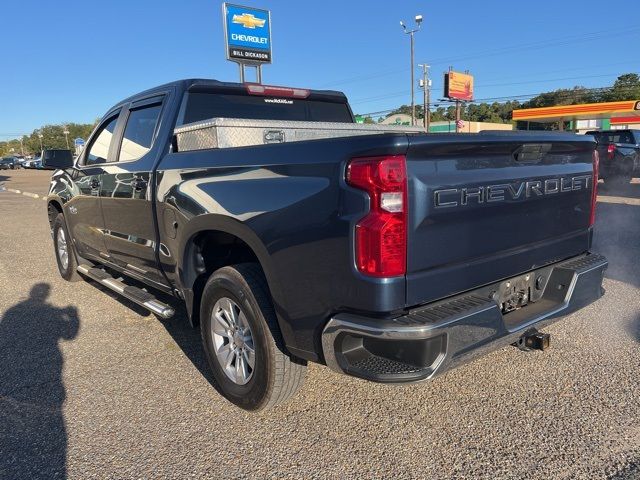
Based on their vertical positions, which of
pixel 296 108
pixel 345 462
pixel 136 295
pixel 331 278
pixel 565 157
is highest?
pixel 296 108

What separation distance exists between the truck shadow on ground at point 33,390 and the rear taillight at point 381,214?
1905 millimetres

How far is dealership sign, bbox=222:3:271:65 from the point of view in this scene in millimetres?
18047

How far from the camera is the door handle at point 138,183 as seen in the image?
12.4 feet

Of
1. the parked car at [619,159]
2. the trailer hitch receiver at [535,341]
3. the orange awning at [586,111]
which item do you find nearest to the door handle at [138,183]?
the trailer hitch receiver at [535,341]

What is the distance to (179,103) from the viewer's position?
12.8 ft

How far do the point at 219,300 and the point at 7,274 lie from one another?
5.22 m

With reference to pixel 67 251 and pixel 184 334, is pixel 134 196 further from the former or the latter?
pixel 67 251

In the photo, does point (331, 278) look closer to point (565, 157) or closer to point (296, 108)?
point (565, 157)

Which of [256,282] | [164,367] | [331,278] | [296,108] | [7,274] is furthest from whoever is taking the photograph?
[7,274]

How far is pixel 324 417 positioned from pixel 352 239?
4.32 ft

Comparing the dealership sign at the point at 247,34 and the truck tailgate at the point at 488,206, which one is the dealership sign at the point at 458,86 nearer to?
the dealership sign at the point at 247,34

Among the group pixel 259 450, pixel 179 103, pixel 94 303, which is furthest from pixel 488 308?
pixel 94 303

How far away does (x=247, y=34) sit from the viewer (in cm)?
1850

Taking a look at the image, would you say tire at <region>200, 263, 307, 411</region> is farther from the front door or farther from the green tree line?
the green tree line
